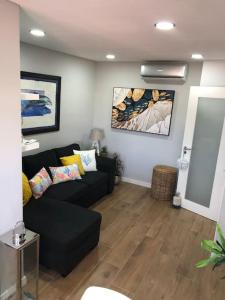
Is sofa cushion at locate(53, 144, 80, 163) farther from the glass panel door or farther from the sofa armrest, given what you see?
the glass panel door

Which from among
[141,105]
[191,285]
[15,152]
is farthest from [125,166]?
[15,152]

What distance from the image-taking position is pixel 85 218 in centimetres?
265

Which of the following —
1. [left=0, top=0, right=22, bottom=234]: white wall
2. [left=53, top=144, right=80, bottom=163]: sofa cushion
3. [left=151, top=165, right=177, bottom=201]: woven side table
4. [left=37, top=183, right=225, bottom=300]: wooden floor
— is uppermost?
[left=0, top=0, right=22, bottom=234]: white wall

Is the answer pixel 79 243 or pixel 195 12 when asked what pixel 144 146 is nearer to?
pixel 79 243

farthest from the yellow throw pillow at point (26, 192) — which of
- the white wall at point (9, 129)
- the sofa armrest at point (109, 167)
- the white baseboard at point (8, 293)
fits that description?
the sofa armrest at point (109, 167)

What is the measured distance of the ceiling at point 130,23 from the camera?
154 centimetres

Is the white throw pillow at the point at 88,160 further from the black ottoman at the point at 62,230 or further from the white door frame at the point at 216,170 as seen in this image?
the white door frame at the point at 216,170

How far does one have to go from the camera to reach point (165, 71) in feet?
12.8

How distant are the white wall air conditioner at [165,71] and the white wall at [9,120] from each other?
2.70 metres

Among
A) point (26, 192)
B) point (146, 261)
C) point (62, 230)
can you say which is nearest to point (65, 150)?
point (26, 192)

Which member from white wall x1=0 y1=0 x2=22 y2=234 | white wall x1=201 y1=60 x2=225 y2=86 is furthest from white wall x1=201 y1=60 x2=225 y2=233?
white wall x1=0 y1=0 x2=22 y2=234

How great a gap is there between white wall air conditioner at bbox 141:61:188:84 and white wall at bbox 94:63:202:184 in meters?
0.20

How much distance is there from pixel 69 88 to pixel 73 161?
1328 mm

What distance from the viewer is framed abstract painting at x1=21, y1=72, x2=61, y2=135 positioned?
3.41 metres
